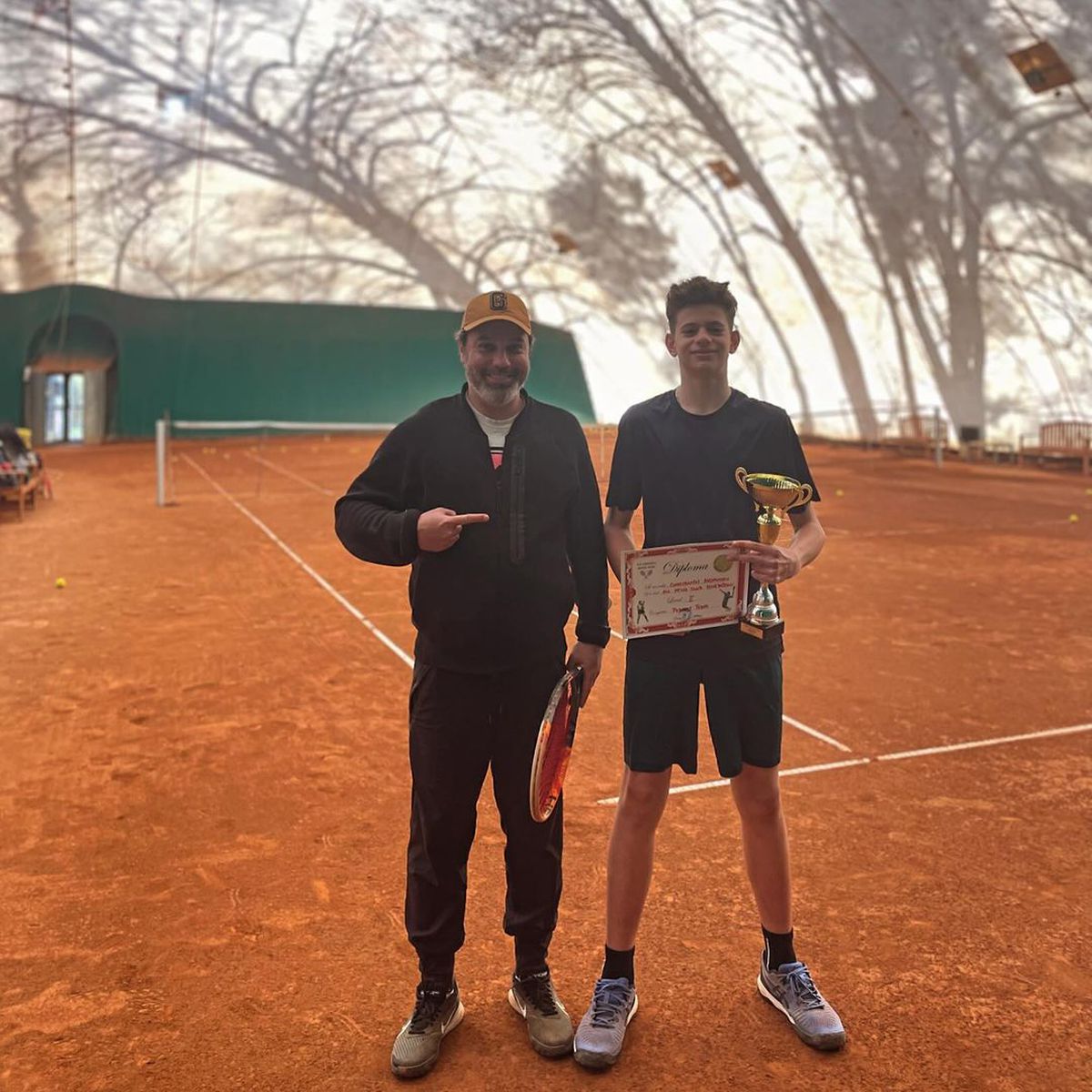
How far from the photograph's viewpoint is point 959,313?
27797 millimetres

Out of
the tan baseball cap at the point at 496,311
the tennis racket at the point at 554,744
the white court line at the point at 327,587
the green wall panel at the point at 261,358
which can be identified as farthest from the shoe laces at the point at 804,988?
the green wall panel at the point at 261,358

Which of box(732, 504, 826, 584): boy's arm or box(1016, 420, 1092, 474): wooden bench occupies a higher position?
box(1016, 420, 1092, 474): wooden bench

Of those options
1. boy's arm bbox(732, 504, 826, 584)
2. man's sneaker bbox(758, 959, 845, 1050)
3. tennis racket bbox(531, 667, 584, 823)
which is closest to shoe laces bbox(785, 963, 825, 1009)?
man's sneaker bbox(758, 959, 845, 1050)

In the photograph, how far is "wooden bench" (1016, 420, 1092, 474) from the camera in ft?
71.9

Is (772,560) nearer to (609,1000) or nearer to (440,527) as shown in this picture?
(440,527)

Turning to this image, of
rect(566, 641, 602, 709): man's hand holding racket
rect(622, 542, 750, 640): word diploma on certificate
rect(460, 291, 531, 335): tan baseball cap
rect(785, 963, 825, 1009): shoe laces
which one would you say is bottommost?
rect(785, 963, 825, 1009): shoe laces

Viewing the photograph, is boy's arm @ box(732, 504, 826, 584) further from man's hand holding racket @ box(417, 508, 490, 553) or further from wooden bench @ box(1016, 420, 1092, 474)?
wooden bench @ box(1016, 420, 1092, 474)

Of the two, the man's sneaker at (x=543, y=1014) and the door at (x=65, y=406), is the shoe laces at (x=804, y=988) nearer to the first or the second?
the man's sneaker at (x=543, y=1014)

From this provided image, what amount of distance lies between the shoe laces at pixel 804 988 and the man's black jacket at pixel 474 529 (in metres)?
1.13

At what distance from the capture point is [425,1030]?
2.58 m

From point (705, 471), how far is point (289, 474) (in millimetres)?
19306

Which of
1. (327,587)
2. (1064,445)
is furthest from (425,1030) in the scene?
(1064,445)

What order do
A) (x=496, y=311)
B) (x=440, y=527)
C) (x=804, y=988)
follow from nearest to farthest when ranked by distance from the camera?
(x=440, y=527) → (x=496, y=311) → (x=804, y=988)

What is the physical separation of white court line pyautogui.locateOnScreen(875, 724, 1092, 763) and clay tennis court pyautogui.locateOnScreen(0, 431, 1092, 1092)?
0.10ft
